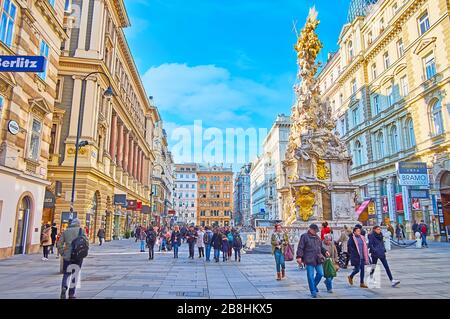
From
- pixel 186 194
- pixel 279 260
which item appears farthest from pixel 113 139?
pixel 186 194

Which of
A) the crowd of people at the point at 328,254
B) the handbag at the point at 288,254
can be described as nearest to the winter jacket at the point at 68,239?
the crowd of people at the point at 328,254

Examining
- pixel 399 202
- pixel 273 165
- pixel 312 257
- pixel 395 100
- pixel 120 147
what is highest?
pixel 273 165

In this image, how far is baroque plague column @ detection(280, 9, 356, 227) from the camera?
21.7 meters

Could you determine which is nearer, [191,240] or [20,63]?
[20,63]

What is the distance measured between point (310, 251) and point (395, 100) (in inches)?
1378

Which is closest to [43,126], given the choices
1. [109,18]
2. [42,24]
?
[42,24]

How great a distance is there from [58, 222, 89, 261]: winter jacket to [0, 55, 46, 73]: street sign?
4280 millimetres

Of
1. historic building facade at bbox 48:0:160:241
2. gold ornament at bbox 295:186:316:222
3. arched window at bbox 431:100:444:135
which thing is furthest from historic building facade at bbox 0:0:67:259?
arched window at bbox 431:100:444:135

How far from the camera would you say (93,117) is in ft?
92.1

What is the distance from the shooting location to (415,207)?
101 feet

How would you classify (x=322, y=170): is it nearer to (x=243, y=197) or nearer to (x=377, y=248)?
(x=377, y=248)

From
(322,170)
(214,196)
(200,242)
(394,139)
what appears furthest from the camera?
(214,196)

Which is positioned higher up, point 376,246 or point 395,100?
point 395,100
